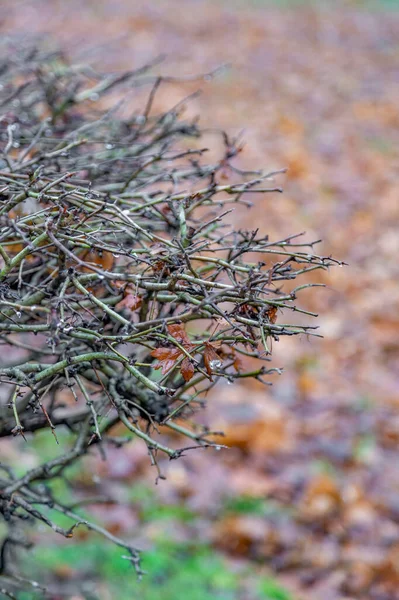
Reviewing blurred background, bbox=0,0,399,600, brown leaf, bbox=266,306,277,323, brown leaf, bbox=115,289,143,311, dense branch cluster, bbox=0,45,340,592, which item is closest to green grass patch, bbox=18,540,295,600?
blurred background, bbox=0,0,399,600

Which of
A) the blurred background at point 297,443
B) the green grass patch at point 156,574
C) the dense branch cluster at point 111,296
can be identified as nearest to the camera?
the dense branch cluster at point 111,296

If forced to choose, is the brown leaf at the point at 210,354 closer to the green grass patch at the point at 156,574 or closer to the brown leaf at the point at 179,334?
Answer: the brown leaf at the point at 179,334

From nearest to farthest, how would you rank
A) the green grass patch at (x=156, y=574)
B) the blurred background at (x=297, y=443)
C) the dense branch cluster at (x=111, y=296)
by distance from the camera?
the dense branch cluster at (x=111, y=296) → the green grass patch at (x=156, y=574) → the blurred background at (x=297, y=443)

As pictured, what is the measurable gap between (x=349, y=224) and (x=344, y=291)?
4.40ft

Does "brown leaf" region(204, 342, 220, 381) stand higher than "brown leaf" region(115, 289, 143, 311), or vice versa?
"brown leaf" region(115, 289, 143, 311)

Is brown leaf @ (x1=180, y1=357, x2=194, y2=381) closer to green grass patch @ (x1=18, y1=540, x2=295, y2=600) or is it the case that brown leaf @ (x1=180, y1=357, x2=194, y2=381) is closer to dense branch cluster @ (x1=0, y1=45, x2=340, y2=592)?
dense branch cluster @ (x1=0, y1=45, x2=340, y2=592)

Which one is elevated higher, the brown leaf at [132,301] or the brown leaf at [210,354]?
the brown leaf at [132,301]

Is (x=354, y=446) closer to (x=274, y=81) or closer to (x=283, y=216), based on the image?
(x=283, y=216)

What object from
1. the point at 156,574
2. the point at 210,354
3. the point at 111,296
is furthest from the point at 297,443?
the point at 210,354

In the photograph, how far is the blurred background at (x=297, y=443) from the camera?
12.7ft

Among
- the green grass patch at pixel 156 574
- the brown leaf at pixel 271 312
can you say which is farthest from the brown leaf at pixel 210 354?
the green grass patch at pixel 156 574

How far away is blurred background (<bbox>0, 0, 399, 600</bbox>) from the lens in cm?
386

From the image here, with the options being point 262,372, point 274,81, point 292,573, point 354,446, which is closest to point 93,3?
point 274,81

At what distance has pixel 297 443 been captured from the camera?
488cm
